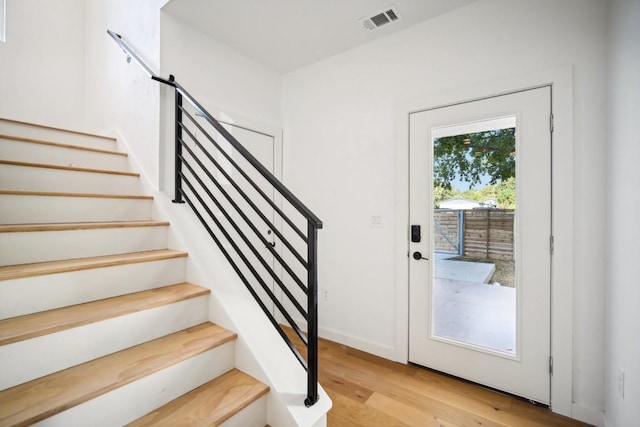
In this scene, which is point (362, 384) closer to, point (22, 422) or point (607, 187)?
point (22, 422)

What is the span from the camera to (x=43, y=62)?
9.91ft

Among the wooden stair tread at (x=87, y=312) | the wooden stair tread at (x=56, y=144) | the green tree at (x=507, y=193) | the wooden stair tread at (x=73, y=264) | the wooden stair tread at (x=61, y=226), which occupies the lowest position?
the wooden stair tread at (x=87, y=312)

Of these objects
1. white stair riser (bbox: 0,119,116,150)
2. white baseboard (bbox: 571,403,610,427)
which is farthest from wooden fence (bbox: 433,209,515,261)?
white stair riser (bbox: 0,119,116,150)

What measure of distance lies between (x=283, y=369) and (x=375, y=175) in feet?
5.75

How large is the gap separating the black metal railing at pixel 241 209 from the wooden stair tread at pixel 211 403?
0.83 ft

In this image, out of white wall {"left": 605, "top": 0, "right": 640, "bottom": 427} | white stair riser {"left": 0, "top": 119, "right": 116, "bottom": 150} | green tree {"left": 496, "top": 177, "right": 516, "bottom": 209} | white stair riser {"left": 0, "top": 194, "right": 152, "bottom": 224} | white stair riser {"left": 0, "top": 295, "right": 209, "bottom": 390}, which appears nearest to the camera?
white stair riser {"left": 0, "top": 295, "right": 209, "bottom": 390}

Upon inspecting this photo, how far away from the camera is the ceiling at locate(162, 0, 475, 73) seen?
2057mm

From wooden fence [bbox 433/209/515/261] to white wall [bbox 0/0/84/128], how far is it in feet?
13.7

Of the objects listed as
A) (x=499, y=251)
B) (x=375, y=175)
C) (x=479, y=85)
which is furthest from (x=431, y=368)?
(x=479, y=85)

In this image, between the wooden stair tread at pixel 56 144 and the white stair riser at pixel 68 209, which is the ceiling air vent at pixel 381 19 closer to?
the white stair riser at pixel 68 209

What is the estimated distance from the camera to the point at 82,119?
10.6 feet

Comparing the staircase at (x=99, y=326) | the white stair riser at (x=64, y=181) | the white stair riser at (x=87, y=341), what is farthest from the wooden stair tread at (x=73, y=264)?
the white stair riser at (x=64, y=181)

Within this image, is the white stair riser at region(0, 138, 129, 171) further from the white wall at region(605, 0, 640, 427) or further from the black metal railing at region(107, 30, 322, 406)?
the white wall at region(605, 0, 640, 427)

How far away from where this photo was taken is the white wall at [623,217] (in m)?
1.27
